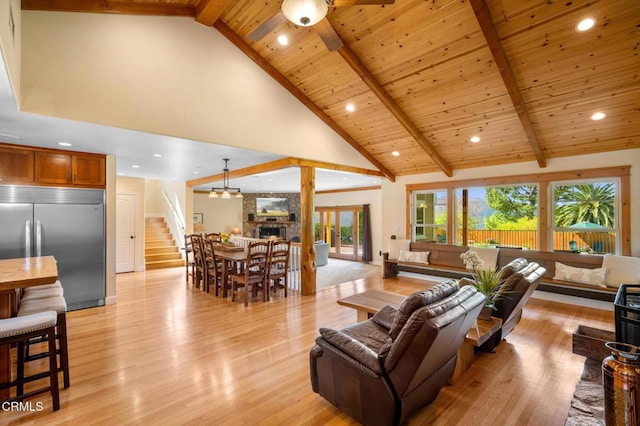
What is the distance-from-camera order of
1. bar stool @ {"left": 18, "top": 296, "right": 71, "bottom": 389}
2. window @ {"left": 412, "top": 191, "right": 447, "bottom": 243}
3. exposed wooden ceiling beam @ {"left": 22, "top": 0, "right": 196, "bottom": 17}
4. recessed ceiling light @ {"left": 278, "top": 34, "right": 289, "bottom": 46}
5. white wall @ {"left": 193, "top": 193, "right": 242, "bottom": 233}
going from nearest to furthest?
bar stool @ {"left": 18, "top": 296, "right": 71, "bottom": 389} → exposed wooden ceiling beam @ {"left": 22, "top": 0, "right": 196, "bottom": 17} → recessed ceiling light @ {"left": 278, "top": 34, "right": 289, "bottom": 46} → window @ {"left": 412, "top": 191, "right": 447, "bottom": 243} → white wall @ {"left": 193, "top": 193, "right": 242, "bottom": 233}

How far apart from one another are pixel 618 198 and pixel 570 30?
332 centimetres

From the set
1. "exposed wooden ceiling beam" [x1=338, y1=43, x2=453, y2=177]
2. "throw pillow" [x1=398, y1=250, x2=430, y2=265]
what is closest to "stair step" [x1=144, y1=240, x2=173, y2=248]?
"throw pillow" [x1=398, y1=250, x2=430, y2=265]

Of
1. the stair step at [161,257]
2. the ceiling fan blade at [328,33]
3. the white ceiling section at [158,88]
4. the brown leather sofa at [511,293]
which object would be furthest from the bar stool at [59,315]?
the stair step at [161,257]

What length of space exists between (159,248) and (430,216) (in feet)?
25.5

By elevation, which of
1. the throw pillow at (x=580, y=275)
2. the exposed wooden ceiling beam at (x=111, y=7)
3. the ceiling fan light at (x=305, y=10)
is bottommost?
the throw pillow at (x=580, y=275)

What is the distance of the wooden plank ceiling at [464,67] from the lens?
3330 millimetres

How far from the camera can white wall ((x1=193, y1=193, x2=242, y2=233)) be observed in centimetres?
1168

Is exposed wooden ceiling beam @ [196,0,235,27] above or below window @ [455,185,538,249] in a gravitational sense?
above

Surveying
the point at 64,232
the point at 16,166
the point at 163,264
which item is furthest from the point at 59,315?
the point at 163,264

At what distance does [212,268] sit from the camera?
18.7 ft

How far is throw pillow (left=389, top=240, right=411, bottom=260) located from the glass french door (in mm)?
2888

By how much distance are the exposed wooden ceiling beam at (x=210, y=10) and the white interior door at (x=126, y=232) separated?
17.6 feet

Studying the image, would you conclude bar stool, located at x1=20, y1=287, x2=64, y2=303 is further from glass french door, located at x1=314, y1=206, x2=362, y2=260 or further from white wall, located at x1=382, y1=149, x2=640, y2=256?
glass french door, located at x1=314, y1=206, x2=362, y2=260

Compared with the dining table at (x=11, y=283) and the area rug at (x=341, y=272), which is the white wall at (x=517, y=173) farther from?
the dining table at (x=11, y=283)
